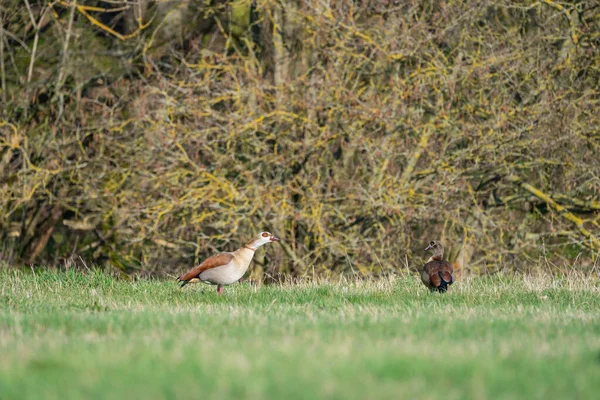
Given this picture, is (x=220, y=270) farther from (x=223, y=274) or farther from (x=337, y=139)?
(x=337, y=139)

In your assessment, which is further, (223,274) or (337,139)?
(337,139)

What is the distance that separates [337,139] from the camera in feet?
58.5

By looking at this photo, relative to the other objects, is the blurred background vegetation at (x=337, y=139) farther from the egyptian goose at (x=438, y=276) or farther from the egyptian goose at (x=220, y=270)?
the egyptian goose at (x=220, y=270)

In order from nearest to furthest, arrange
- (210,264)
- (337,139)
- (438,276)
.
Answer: (210,264) < (438,276) < (337,139)

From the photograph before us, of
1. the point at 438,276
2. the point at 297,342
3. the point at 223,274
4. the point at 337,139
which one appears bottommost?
the point at 223,274

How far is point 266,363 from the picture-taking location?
5.34m

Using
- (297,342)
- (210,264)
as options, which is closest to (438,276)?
(210,264)

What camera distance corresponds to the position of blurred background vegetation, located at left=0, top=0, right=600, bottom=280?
677 inches

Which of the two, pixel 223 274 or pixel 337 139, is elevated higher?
pixel 337 139

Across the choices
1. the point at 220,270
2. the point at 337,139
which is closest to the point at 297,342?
the point at 220,270

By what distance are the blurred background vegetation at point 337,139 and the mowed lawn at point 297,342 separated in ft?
19.1

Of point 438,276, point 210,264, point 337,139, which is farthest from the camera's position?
point 337,139

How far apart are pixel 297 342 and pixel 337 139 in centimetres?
1153

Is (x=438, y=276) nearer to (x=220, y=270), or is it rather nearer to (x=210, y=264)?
(x=220, y=270)
